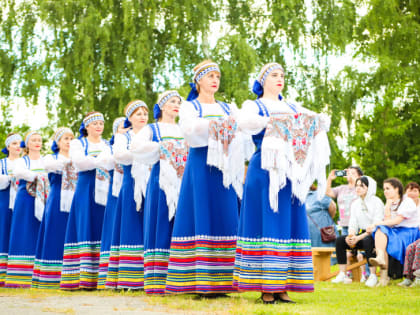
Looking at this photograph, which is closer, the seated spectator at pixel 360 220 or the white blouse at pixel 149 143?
the white blouse at pixel 149 143

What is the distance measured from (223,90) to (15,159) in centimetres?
749

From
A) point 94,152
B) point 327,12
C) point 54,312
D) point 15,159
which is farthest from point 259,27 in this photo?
point 54,312

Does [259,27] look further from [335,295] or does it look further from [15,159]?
[335,295]

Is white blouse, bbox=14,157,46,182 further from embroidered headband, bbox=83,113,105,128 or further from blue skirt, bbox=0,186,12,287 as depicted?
embroidered headband, bbox=83,113,105,128

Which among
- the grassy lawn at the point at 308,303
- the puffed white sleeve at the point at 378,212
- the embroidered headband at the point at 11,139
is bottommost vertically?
the grassy lawn at the point at 308,303

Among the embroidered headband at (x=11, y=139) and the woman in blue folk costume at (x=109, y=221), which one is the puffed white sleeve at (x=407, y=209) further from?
the embroidered headband at (x=11, y=139)

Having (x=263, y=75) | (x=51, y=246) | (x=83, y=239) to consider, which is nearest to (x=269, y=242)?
(x=263, y=75)

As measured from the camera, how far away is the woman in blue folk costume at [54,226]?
27.8 ft

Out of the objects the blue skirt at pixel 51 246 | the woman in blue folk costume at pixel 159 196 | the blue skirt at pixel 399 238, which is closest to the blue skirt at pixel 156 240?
the woman in blue folk costume at pixel 159 196

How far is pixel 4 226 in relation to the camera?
32.1ft

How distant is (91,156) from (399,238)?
→ 12.9 ft

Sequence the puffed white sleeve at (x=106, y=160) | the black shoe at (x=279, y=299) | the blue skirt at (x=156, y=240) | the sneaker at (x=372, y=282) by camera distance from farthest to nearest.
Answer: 1. the sneaker at (x=372, y=282)
2. the puffed white sleeve at (x=106, y=160)
3. the blue skirt at (x=156, y=240)
4. the black shoe at (x=279, y=299)

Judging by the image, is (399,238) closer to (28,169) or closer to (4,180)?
(28,169)

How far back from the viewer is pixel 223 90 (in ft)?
54.6
